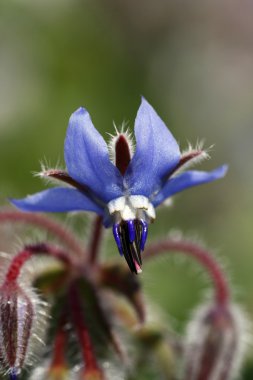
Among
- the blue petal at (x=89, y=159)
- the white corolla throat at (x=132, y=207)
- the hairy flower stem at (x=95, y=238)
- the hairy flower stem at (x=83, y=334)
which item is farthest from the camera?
the hairy flower stem at (x=95, y=238)

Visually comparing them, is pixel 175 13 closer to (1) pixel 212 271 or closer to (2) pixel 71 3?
(2) pixel 71 3

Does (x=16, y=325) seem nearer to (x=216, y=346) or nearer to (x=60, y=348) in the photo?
(x=60, y=348)

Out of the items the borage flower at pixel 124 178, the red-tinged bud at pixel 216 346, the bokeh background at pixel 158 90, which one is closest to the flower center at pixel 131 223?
the borage flower at pixel 124 178

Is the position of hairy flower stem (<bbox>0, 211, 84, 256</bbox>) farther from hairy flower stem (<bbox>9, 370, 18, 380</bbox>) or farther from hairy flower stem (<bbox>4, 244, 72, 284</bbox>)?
hairy flower stem (<bbox>9, 370, 18, 380</bbox>)

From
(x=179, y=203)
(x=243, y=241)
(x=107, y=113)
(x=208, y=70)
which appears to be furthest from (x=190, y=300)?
(x=208, y=70)

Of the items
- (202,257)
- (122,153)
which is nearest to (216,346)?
(202,257)

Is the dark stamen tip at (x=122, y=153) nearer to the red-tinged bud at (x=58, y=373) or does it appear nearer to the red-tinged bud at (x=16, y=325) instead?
the red-tinged bud at (x=16, y=325)
